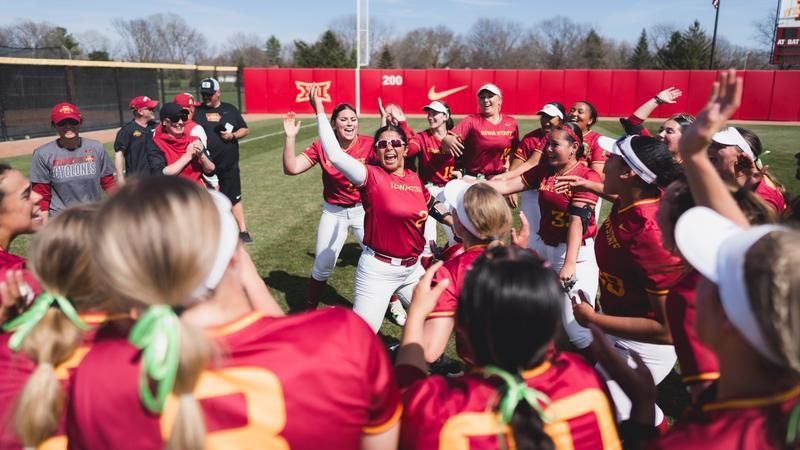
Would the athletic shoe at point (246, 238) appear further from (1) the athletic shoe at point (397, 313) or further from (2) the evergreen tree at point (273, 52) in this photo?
(2) the evergreen tree at point (273, 52)

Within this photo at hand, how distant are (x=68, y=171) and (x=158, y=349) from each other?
5708 millimetres

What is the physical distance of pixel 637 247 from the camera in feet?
10.9

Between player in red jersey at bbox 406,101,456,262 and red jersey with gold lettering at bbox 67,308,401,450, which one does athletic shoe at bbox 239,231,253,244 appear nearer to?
player in red jersey at bbox 406,101,456,262

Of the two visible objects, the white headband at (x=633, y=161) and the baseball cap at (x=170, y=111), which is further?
the baseball cap at (x=170, y=111)

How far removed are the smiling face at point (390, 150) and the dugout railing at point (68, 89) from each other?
822 inches

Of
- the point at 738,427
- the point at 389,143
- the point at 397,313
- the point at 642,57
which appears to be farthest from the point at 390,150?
the point at 642,57

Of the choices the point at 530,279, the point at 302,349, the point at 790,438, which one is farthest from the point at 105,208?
the point at 790,438

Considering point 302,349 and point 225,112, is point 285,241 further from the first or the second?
point 302,349

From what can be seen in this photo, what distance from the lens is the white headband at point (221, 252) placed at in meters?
1.60

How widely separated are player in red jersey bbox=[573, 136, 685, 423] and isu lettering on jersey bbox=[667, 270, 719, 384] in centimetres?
81

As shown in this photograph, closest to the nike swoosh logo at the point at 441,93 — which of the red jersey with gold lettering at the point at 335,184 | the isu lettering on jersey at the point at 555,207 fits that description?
the red jersey with gold lettering at the point at 335,184

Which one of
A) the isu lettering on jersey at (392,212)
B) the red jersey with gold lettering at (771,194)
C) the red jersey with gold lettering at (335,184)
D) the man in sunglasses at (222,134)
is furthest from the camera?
the man in sunglasses at (222,134)

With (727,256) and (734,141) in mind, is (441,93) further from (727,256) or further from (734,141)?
(727,256)

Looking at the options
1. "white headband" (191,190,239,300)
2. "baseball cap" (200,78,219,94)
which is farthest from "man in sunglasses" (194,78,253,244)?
"white headband" (191,190,239,300)
